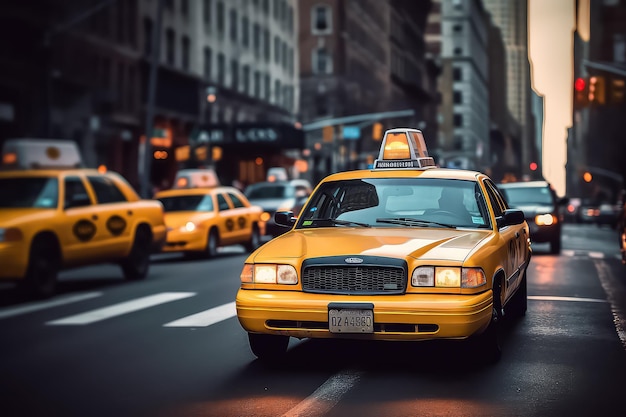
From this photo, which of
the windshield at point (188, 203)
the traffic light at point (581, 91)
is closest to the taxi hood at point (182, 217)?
the windshield at point (188, 203)

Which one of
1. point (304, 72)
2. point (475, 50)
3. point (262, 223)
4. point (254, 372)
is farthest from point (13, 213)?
point (475, 50)

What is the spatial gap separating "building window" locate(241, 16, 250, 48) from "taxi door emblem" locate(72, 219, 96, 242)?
48.9 metres

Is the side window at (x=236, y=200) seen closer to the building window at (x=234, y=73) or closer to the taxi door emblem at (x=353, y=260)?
the taxi door emblem at (x=353, y=260)

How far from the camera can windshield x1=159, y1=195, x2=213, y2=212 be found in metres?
23.0

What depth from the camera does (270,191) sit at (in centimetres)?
3077

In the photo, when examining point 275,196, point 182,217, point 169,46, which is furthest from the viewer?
point 169,46

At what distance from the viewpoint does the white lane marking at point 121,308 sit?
484 inches

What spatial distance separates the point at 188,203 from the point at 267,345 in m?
14.9

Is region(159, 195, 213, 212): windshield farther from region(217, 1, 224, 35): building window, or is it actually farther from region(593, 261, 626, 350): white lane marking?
region(217, 1, 224, 35): building window

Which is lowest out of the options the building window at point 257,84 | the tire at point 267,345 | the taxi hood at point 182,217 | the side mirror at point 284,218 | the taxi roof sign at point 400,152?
the tire at point 267,345

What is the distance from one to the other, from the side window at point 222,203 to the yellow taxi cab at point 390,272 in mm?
13982

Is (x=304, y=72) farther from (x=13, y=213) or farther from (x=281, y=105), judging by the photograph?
(x=13, y=213)

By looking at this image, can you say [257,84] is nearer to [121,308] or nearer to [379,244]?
[121,308]

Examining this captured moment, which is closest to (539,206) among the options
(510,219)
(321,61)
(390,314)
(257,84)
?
(510,219)
